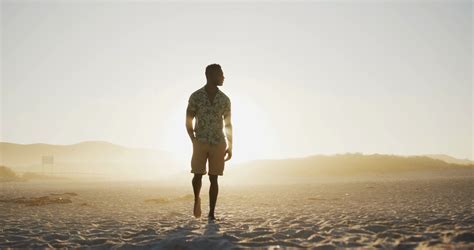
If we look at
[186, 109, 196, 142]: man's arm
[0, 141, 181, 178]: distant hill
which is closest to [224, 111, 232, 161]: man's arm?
[186, 109, 196, 142]: man's arm

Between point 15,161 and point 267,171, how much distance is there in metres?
134

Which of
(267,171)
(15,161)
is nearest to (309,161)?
(267,171)

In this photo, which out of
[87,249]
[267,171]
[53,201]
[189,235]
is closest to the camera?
[87,249]

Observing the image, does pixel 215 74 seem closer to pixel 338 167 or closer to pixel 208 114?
pixel 208 114

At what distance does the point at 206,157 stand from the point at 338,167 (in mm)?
33799

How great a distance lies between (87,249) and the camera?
396 centimetres

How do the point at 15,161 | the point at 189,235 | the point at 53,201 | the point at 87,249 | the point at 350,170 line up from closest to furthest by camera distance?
the point at 87,249 < the point at 189,235 < the point at 53,201 < the point at 350,170 < the point at 15,161

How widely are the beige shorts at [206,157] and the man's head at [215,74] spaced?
103 cm

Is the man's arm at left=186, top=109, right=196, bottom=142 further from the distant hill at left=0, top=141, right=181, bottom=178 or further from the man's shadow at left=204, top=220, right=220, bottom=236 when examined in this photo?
the distant hill at left=0, top=141, right=181, bottom=178

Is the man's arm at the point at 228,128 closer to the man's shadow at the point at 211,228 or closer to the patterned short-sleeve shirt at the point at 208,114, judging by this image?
the patterned short-sleeve shirt at the point at 208,114

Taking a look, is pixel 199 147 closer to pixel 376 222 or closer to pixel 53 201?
pixel 376 222

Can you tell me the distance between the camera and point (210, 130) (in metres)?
5.82

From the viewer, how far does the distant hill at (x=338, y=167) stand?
32312mm

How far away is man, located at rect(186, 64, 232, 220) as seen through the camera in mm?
5793
